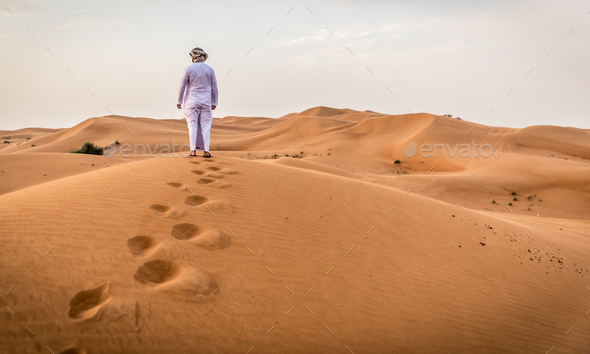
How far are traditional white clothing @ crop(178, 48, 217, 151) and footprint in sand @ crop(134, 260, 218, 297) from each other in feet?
15.7

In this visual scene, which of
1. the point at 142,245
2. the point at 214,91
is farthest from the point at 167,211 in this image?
the point at 214,91

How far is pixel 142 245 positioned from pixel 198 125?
5.00m

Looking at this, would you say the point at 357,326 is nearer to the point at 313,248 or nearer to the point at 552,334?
the point at 313,248

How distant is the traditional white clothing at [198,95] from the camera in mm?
7332

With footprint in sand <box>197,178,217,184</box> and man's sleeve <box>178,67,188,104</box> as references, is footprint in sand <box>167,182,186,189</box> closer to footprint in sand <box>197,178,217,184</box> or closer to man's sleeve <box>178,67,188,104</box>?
footprint in sand <box>197,178,217,184</box>

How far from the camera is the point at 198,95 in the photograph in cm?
737

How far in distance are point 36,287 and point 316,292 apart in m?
2.22

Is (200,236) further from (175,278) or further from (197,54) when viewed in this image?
(197,54)

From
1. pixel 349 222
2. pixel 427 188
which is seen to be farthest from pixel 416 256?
pixel 427 188

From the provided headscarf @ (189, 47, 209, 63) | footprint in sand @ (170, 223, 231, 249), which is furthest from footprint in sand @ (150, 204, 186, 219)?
headscarf @ (189, 47, 209, 63)

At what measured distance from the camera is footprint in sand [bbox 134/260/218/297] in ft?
8.59

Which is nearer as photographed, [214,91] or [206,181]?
[206,181]

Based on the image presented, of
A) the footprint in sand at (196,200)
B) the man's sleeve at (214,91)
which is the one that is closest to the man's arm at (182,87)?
the man's sleeve at (214,91)

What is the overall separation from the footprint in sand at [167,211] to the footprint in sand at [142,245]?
0.55m
